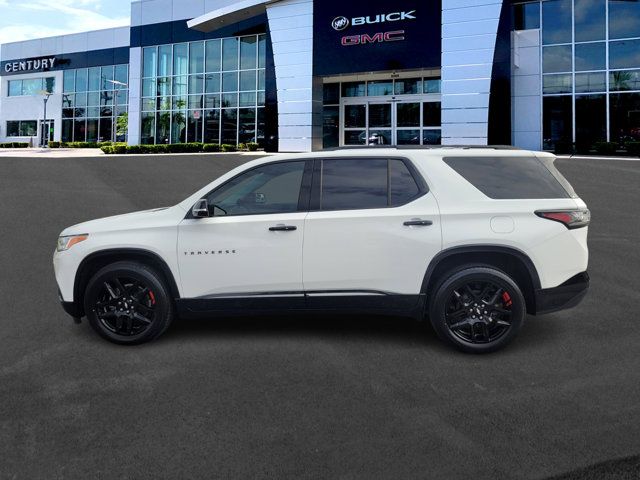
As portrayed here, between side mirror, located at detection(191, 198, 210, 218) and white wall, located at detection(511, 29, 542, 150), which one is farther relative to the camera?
white wall, located at detection(511, 29, 542, 150)

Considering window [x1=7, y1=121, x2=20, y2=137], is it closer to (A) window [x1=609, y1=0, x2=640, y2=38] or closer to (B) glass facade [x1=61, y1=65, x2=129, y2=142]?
(B) glass facade [x1=61, y1=65, x2=129, y2=142]

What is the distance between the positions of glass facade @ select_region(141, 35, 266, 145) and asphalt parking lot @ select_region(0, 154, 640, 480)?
100 feet

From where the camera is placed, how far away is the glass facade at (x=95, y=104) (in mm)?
49469

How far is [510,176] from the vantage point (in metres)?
5.06

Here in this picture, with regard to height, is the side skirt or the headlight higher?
the headlight

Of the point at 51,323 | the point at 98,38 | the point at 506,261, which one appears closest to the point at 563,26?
the point at 506,261

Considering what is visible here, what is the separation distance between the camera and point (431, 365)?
4.64 meters

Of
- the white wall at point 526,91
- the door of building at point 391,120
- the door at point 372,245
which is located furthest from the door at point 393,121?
the door at point 372,245

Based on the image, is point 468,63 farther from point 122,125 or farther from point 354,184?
point 122,125

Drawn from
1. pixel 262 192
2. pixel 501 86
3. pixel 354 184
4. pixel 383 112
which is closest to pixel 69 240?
pixel 262 192

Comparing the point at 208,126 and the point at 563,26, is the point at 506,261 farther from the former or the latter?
the point at 208,126

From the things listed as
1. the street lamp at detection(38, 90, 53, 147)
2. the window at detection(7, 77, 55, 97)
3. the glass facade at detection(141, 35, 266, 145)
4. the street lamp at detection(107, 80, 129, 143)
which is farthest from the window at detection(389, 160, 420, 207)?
the window at detection(7, 77, 55, 97)

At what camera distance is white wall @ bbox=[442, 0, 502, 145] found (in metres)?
25.9

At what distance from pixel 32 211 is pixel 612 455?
39.5ft
